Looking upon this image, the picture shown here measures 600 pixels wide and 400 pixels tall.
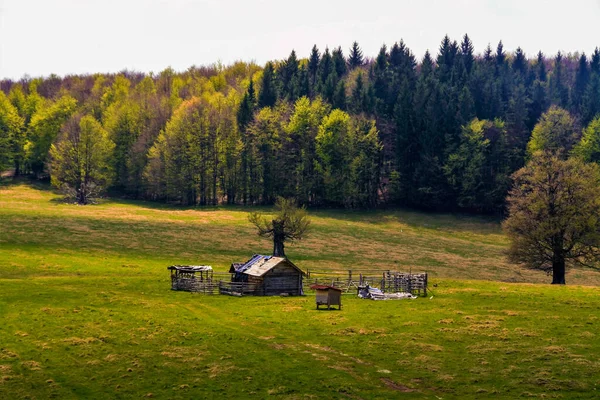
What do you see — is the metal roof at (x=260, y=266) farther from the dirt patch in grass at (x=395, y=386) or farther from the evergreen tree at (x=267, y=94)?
the evergreen tree at (x=267, y=94)

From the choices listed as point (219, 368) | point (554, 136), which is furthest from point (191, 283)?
point (554, 136)

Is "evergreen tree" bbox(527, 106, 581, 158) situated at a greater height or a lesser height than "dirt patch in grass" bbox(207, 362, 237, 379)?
greater

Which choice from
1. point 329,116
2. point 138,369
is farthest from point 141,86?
Answer: point 138,369

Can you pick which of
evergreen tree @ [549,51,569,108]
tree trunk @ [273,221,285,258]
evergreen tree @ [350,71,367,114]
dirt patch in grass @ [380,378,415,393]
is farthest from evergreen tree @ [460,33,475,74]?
dirt patch in grass @ [380,378,415,393]

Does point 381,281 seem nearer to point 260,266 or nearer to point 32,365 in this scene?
point 260,266

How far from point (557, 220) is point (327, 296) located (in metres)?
28.8

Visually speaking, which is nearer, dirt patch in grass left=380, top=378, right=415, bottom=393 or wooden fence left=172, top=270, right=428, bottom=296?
dirt patch in grass left=380, top=378, right=415, bottom=393

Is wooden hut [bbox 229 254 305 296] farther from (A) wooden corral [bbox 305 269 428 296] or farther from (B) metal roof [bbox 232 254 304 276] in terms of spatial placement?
(A) wooden corral [bbox 305 269 428 296]

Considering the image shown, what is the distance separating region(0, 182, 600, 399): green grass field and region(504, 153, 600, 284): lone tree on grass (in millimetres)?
7022

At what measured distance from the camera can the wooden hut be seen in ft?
200

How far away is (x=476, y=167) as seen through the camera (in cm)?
12481

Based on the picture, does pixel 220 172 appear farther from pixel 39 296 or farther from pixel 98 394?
pixel 98 394

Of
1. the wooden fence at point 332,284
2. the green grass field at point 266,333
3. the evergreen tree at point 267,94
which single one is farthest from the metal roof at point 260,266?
the evergreen tree at point 267,94

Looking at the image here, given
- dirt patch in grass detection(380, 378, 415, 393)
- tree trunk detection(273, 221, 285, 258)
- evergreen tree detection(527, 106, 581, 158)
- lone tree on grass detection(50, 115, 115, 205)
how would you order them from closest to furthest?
1. dirt patch in grass detection(380, 378, 415, 393)
2. tree trunk detection(273, 221, 285, 258)
3. evergreen tree detection(527, 106, 581, 158)
4. lone tree on grass detection(50, 115, 115, 205)
